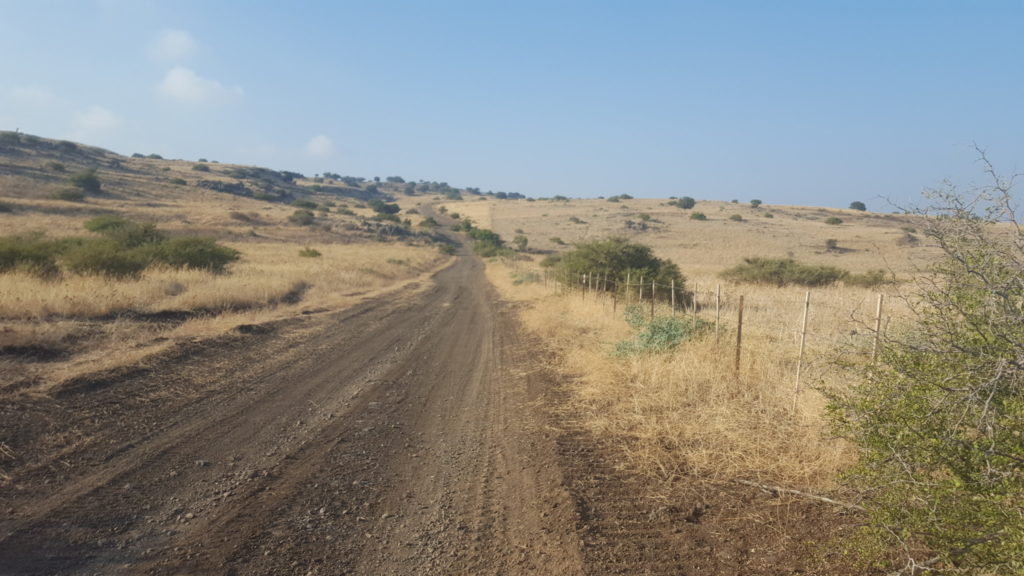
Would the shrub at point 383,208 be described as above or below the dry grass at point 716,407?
above

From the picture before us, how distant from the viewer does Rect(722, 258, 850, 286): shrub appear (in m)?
26.5

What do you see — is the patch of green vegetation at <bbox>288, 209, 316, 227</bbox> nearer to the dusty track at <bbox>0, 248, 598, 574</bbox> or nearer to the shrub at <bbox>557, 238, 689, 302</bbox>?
the shrub at <bbox>557, 238, 689, 302</bbox>

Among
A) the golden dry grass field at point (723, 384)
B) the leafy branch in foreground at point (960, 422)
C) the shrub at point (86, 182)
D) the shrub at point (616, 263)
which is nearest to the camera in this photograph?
the leafy branch in foreground at point (960, 422)

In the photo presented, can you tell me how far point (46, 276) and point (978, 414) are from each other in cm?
2109

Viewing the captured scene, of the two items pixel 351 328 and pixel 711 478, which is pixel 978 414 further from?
pixel 351 328

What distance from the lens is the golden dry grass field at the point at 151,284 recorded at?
965cm

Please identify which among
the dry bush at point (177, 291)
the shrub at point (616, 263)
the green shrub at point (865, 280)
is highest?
the shrub at point (616, 263)

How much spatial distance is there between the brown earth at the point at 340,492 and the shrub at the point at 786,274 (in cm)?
2180

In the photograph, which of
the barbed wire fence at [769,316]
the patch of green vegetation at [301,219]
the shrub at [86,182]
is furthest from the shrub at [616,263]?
the shrub at [86,182]

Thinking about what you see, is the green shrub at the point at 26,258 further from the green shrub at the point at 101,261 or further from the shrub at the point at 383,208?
the shrub at the point at 383,208

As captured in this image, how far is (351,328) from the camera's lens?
14734mm

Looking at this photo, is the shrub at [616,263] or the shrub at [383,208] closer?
the shrub at [616,263]

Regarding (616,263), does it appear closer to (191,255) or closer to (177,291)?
(177,291)

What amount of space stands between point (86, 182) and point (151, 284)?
5355 centimetres
